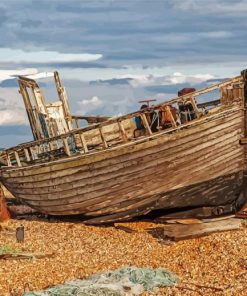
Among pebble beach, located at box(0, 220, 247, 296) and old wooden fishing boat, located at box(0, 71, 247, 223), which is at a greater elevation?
→ old wooden fishing boat, located at box(0, 71, 247, 223)

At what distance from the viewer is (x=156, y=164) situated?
17.7 metres

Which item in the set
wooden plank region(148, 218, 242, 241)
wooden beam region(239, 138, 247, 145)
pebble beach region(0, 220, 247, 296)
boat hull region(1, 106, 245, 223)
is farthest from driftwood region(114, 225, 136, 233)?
wooden beam region(239, 138, 247, 145)

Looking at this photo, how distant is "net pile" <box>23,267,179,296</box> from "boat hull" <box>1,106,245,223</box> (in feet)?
18.1

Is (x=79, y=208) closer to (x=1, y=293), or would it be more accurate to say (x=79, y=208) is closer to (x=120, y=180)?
(x=120, y=180)

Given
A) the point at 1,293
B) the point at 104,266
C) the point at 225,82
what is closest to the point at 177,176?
the point at 225,82

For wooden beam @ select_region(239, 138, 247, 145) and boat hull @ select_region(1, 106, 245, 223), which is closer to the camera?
boat hull @ select_region(1, 106, 245, 223)

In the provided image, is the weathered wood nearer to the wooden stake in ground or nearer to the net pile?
the net pile

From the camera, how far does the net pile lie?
1092 centimetres

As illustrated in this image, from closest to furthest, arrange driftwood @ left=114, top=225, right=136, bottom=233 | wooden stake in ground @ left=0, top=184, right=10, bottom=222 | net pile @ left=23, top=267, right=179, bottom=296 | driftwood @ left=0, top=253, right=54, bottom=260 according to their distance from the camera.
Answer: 1. net pile @ left=23, top=267, right=179, bottom=296
2. driftwood @ left=0, top=253, right=54, bottom=260
3. driftwood @ left=114, top=225, right=136, bottom=233
4. wooden stake in ground @ left=0, top=184, right=10, bottom=222

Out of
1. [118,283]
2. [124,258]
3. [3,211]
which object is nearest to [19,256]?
[124,258]

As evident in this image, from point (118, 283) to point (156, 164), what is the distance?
22.4 feet

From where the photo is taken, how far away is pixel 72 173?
18500mm

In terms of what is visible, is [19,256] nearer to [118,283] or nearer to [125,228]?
[118,283]

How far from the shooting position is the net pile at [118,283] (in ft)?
35.8
